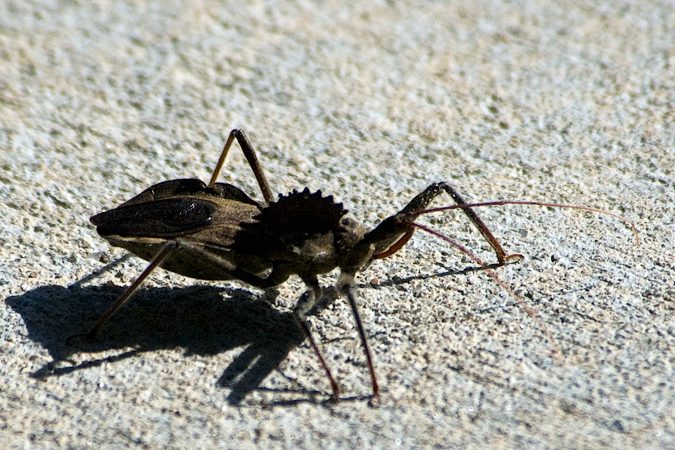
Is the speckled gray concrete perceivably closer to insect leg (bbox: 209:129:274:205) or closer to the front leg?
the front leg

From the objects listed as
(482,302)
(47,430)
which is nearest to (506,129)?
(482,302)

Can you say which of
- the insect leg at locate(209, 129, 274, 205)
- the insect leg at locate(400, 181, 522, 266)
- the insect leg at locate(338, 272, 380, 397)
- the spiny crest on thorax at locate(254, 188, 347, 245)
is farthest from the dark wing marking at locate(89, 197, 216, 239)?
the insect leg at locate(400, 181, 522, 266)

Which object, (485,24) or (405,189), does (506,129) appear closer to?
(405,189)

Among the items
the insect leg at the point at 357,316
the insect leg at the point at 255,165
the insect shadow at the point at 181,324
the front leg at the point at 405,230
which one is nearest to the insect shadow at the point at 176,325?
the insect shadow at the point at 181,324

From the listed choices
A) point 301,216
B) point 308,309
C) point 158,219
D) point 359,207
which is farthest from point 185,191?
point 359,207

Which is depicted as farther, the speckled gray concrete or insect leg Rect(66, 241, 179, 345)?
insect leg Rect(66, 241, 179, 345)
